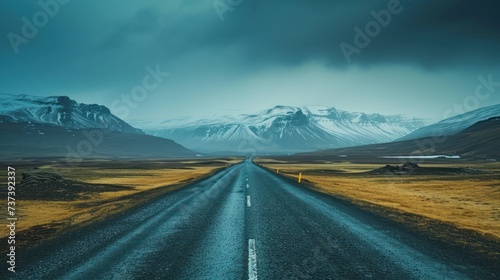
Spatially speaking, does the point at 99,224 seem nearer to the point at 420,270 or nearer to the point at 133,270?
the point at 133,270

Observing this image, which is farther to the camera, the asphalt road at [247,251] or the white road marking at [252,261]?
the asphalt road at [247,251]

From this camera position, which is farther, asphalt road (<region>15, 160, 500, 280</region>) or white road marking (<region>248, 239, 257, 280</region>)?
asphalt road (<region>15, 160, 500, 280</region>)

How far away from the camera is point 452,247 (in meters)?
9.03

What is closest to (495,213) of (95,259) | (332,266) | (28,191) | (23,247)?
(332,266)

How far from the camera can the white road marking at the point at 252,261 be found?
6.69m

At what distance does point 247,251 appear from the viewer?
8.44 meters

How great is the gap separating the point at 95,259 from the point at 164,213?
6650 mm

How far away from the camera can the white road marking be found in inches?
263

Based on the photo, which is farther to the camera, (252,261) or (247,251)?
(247,251)

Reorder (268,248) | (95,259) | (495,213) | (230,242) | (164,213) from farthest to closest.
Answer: (495,213) < (164,213) < (230,242) < (268,248) < (95,259)

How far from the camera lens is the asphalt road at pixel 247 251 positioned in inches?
271

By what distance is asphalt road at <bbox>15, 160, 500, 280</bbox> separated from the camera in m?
6.89

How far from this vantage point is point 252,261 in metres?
7.60

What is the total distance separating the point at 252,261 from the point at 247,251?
33.3 inches
